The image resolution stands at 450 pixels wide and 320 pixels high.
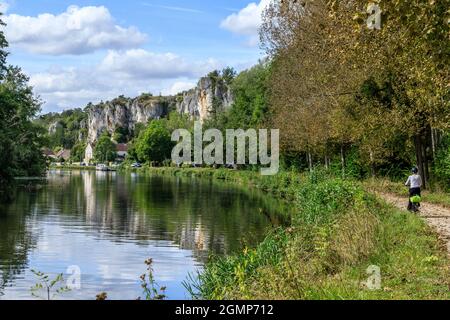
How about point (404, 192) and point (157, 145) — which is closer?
Result: point (404, 192)

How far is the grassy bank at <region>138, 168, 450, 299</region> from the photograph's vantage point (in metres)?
10.6

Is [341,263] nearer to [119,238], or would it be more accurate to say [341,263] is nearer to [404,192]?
[119,238]

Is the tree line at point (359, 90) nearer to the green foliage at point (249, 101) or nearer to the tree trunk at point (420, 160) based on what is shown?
the tree trunk at point (420, 160)

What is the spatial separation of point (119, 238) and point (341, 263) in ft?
47.8

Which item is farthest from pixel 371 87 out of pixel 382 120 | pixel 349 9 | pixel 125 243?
pixel 125 243

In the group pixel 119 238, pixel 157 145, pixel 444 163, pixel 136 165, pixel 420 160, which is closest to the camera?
pixel 119 238

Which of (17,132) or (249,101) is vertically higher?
(249,101)

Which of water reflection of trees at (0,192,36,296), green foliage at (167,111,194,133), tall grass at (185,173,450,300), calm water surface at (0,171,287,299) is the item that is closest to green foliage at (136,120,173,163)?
green foliage at (167,111,194,133)

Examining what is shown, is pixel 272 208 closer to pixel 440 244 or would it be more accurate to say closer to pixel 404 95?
pixel 404 95

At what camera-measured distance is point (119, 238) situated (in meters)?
26.9

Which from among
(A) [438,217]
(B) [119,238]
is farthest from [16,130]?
(A) [438,217]

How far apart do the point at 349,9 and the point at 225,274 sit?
48.8ft

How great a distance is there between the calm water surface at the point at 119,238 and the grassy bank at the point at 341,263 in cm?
150

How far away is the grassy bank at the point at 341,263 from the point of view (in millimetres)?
10586
